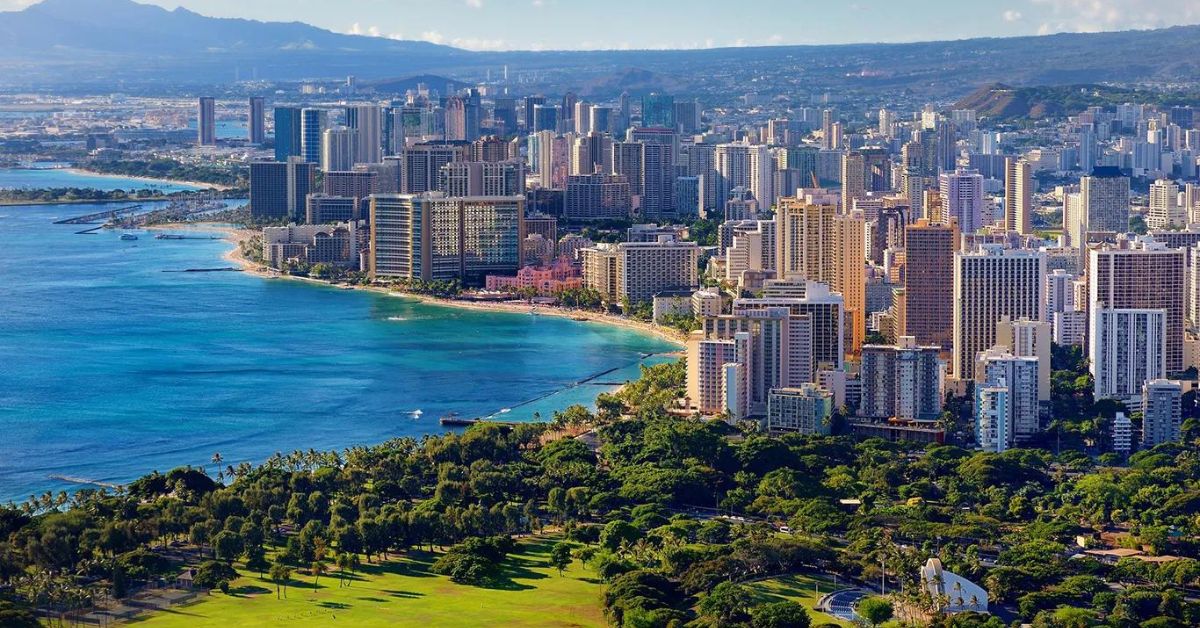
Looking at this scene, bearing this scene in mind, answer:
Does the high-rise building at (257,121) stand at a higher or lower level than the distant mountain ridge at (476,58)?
lower

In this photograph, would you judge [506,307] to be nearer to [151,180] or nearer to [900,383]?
[900,383]

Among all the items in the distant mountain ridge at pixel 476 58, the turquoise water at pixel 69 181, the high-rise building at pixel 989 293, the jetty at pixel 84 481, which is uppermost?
the distant mountain ridge at pixel 476 58

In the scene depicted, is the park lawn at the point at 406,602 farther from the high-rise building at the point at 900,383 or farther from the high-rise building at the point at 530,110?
the high-rise building at the point at 530,110

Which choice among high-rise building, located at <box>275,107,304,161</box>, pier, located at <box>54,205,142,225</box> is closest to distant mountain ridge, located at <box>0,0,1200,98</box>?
high-rise building, located at <box>275,107,304,161</box>

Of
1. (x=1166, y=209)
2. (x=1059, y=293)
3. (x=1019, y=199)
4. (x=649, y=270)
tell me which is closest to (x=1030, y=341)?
(x=1059, y=293)

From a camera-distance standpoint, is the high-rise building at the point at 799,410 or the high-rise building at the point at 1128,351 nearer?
the high-rise building at the point at 799,410

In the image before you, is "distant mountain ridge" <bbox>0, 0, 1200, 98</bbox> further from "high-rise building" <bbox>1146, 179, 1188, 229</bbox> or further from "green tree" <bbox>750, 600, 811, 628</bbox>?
"green tree" <bbox>750, 600, 811, 628</bbox>

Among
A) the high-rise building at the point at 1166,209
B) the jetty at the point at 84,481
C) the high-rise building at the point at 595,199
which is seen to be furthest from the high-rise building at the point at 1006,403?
the high-rise building at the point at 595,199
